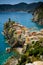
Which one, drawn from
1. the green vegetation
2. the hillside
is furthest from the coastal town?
the hillside

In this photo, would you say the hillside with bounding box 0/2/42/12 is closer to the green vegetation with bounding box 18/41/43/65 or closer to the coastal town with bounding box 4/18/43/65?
the coastal town with bounding box 4/18/43/65

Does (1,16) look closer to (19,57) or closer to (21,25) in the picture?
(21,25)

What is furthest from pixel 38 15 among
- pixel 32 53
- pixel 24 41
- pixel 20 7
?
pixel 32 53

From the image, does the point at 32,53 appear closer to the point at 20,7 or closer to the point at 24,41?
the point at 24,41

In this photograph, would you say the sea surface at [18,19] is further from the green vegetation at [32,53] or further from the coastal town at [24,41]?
the green vegetation at [32,53]

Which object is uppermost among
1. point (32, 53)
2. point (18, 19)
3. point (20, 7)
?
point (20, 7)

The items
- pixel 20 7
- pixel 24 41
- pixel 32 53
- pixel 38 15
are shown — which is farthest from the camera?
pixel 38 15

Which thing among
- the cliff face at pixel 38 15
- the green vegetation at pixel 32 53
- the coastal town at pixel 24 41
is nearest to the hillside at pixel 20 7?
the cliff face at pixel 38 15

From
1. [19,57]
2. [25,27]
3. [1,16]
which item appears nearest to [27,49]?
[19,57]

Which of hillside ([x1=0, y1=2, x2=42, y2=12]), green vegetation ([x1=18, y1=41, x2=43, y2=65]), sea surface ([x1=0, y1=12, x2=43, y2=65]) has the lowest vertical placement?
green vegetation ([x1=18, y1=41, x2=43, y2=65])
